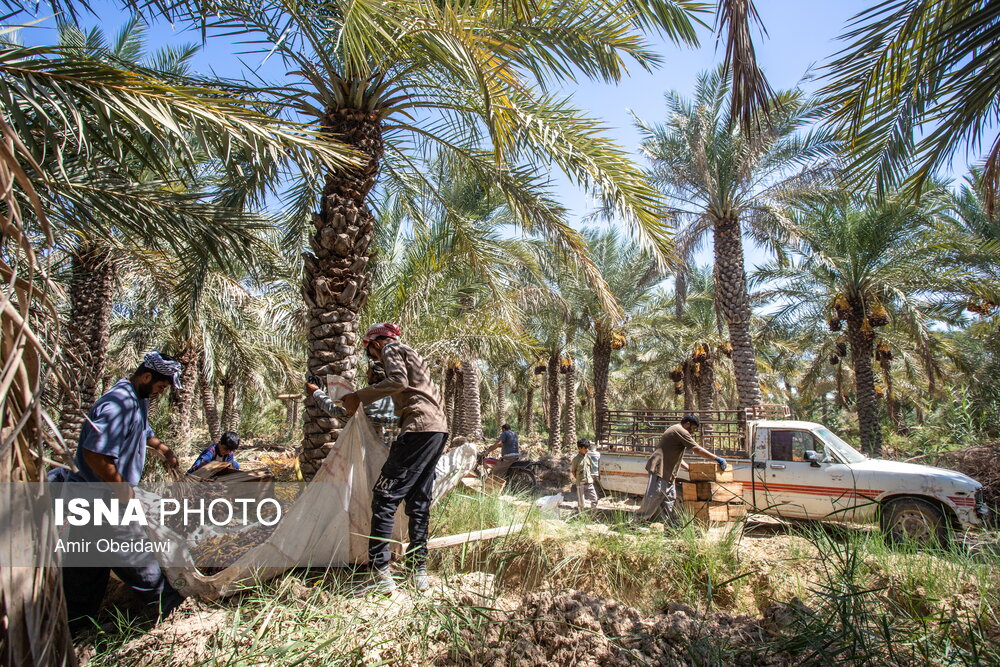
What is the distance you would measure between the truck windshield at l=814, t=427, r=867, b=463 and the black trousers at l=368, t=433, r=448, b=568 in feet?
21.3

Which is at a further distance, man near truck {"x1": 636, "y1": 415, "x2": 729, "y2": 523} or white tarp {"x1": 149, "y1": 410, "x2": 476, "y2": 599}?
man near truck {"x1": 636, "y1": 415, "x2": 729, "y2": 523}

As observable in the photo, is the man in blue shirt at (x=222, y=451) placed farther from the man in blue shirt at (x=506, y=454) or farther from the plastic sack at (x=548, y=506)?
the man in blue shirt at (x=506, y=454)

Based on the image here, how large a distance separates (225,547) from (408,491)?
1466 mm

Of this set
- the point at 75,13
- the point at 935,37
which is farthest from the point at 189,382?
the point at 935,37

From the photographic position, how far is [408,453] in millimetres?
3857

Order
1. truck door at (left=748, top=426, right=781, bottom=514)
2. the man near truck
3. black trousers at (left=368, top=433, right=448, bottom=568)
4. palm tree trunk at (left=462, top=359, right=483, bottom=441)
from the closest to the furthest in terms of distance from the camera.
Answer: black trousers at (left=368, top=433, right=448, bottom=568) → the man near truck → truck door at (left=748, top=426, right=781, bottom=514) → palm tree trunk at (left=462, top=359, right=483, bottom=441)

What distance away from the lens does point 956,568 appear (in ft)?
12.4

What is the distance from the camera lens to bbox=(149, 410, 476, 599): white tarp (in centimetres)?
342

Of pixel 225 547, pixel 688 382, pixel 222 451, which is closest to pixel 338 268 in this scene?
pixel 225 547

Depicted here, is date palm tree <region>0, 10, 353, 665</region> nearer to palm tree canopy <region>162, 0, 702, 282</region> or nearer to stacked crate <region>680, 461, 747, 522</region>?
palm tree canopy <region>162, 0, 702, 282</region>

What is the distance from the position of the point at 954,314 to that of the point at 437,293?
17.3 m

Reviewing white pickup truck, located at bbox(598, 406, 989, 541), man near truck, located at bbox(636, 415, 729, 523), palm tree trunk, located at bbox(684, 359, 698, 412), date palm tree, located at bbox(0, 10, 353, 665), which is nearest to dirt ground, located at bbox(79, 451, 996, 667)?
date palm tree, located at bbox(0, 10, 353, 665)

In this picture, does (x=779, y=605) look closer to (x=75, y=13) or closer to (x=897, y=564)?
(x=897, y=564)

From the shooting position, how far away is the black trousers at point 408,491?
3701mm
